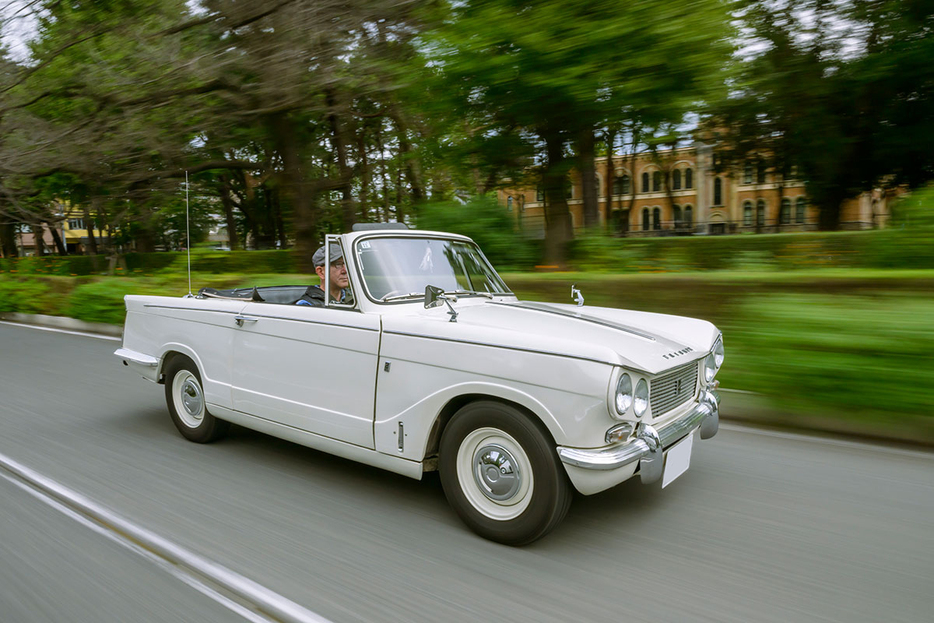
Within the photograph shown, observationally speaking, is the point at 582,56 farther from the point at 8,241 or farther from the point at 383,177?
the point at 8,241

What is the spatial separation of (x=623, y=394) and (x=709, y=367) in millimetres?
1322

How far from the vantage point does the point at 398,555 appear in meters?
3.18

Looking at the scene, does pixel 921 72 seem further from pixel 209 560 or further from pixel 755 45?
pixel 209 560

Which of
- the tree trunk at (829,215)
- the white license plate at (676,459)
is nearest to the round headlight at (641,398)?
the white license plate at (676,459)

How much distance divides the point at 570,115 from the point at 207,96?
8.15m

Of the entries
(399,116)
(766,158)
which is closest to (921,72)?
(766,158)

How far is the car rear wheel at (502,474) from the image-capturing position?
3074 millimetres

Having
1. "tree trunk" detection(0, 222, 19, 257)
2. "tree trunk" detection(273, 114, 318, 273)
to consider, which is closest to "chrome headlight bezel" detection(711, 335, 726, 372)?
"tree trunk" detection(273, 114, 318, 273)

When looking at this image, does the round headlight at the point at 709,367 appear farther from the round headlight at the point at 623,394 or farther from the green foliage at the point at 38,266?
the green foliage at the point at 38,266

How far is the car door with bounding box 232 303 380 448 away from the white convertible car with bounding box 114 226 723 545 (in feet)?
0.03

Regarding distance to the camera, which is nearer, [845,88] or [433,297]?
[433,297]

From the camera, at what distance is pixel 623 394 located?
9.86 ft

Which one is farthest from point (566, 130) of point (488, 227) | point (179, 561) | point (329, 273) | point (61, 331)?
point (61, 331)

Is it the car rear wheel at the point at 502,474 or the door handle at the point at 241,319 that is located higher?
the door handle at the point at 241,319
